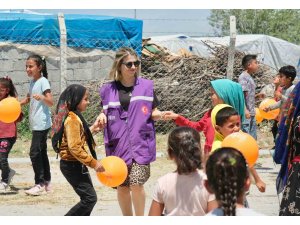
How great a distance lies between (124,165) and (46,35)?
7793 millimetres

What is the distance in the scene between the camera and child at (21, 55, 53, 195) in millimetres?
7613

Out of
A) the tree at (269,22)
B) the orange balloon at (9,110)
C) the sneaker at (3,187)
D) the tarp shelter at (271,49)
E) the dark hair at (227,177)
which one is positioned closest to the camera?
the dark hair at (227,177)

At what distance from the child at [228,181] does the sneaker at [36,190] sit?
192 inches

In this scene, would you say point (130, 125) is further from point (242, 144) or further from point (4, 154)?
point (4, 154)

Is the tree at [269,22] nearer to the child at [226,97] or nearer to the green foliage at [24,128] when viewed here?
the green foliage at [24,128]

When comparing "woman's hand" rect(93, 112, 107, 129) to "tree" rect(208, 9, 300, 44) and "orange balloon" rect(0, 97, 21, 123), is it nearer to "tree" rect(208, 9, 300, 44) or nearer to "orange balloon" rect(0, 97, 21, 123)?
"orange balloon" rect(0, 97, 21, 123)

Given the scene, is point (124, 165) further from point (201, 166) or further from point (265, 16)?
point (265, 16)

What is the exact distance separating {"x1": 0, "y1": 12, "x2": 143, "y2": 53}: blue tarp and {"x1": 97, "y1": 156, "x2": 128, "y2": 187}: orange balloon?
7.69 metres

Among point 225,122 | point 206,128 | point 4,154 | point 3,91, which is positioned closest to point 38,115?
point 3,91

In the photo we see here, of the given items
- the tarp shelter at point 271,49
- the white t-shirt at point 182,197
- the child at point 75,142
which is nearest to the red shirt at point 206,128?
the child at point 75,142

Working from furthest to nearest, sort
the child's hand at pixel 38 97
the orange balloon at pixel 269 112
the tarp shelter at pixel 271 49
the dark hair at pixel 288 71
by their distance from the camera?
the tarp shelter at pixel 271 49
the dark hair at pixel 288 71
the orange balloon at pixel 269 112
the child's hand at pixel 38 97

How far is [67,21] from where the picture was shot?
42.4 feet

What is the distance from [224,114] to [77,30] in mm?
8518

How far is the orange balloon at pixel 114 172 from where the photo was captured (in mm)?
5383
